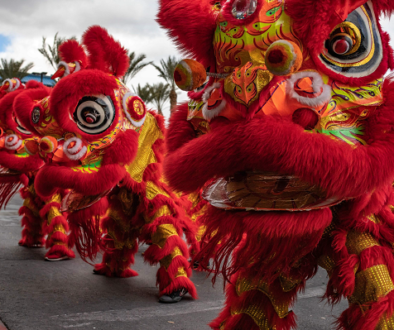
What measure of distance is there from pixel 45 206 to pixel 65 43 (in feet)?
6.03

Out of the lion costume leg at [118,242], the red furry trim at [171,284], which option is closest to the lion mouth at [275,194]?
the red furry trim at [171,284]

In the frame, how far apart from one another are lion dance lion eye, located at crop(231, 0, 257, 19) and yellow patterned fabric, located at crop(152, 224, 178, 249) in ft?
6.42

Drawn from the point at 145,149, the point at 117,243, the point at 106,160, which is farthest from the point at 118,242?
the point at 106,160

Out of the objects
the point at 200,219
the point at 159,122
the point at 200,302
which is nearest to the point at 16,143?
the point at 159,122

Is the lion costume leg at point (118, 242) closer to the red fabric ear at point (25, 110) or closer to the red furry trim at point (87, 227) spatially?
the red furry trim at point (87, 227)

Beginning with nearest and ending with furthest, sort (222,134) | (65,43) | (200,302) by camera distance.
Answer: (222,134) < (200,302) < (65,43)

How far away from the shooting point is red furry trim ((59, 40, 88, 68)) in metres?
3.30

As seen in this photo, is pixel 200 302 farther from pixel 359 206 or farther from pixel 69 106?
pixel 359 206

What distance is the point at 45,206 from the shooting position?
4.44 metres

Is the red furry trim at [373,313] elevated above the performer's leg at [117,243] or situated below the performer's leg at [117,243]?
above

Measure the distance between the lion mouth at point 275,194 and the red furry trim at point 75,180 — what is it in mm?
1397

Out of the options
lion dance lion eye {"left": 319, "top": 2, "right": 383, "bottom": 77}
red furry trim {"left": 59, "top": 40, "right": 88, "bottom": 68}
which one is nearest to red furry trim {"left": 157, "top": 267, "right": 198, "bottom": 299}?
red furry trim {"left": 59, "top": 40, "right": 88, "bottom": 68}

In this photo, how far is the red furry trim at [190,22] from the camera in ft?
4.82

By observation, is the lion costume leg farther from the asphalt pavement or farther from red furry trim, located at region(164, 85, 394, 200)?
red furry trim, located at region(164, 85, 394, 200)
